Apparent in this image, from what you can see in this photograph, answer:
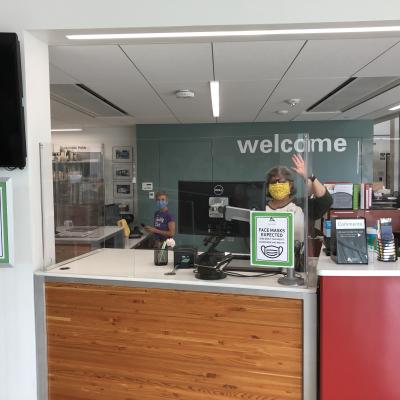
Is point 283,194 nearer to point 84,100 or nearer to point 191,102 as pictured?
point 191,102

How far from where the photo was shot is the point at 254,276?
2.10m

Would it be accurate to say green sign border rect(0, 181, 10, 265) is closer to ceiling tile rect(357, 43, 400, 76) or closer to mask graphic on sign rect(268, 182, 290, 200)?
mask graphic on sign rect(268, 182, 290, 200)

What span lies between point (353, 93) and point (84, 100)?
3.16 m

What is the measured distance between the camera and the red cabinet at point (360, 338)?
1750mm

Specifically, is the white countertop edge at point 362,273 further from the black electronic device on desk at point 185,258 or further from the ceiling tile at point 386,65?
the ceiling tile at point 386,65

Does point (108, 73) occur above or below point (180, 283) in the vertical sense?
above

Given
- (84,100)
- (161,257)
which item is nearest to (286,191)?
(161,257)

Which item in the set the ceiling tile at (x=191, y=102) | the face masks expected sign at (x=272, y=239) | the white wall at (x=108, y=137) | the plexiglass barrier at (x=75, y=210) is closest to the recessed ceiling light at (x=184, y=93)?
the ceiling tile at (x=191, y=102)

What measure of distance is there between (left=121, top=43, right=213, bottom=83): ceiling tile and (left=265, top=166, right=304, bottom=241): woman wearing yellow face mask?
108 centimetres

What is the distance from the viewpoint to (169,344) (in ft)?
6.66

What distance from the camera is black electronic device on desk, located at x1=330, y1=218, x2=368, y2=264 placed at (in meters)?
1.85

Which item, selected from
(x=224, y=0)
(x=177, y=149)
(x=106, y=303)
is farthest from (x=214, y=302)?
(x=224, y=0)

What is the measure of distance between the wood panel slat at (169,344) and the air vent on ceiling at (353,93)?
2.74 metres

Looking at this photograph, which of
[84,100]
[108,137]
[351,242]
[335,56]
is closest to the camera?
[351,242]
